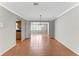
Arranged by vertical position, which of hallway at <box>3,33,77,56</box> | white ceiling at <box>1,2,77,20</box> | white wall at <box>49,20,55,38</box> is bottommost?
hallway at <box>3,33,77,56</box>

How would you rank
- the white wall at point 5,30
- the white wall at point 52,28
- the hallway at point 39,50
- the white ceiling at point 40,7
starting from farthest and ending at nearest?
the white wall at point 52,28 < the hallway at point 39,50 < the white wall at point 5,30 < the white ceiling at point 40,7

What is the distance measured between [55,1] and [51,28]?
849 centimetres

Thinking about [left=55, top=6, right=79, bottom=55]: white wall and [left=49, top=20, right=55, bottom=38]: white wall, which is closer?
[left=55, top=6, right=79, bottom=55]: white wall

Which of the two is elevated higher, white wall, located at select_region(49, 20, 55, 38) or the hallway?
white wall, located at select_region(49, 20, 55, 38)

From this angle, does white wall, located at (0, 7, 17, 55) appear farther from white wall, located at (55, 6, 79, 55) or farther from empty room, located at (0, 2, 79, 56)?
white wall, located at (55, 6, 79, 55)

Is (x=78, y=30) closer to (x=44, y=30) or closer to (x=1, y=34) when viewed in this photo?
(x=1, y=34)

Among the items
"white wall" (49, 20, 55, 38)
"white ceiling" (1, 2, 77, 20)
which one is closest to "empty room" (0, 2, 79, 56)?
"white ceiling" (1, 2, 77, 20)

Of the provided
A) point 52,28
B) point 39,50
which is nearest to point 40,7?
point 39,50

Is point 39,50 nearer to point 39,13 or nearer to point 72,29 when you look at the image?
point 72,29

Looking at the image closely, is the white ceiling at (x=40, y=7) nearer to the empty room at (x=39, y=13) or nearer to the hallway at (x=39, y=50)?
the empty room at (x=39, y=13)

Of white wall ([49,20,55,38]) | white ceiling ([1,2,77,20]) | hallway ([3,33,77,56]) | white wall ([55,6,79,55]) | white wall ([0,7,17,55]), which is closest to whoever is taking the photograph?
white ceiling ([1,2,77,20])

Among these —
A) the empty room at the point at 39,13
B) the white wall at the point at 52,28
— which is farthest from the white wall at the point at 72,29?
the white wall at the point at 52,28

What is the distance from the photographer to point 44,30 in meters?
14.6

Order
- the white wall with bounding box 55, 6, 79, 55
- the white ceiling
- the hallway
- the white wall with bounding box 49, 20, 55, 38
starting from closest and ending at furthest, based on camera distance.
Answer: the white ceiling → the white wall with bounding box 55, 6, 79, 55 → the hallway → the white wall with bounding box 49, 20, 55, 38
